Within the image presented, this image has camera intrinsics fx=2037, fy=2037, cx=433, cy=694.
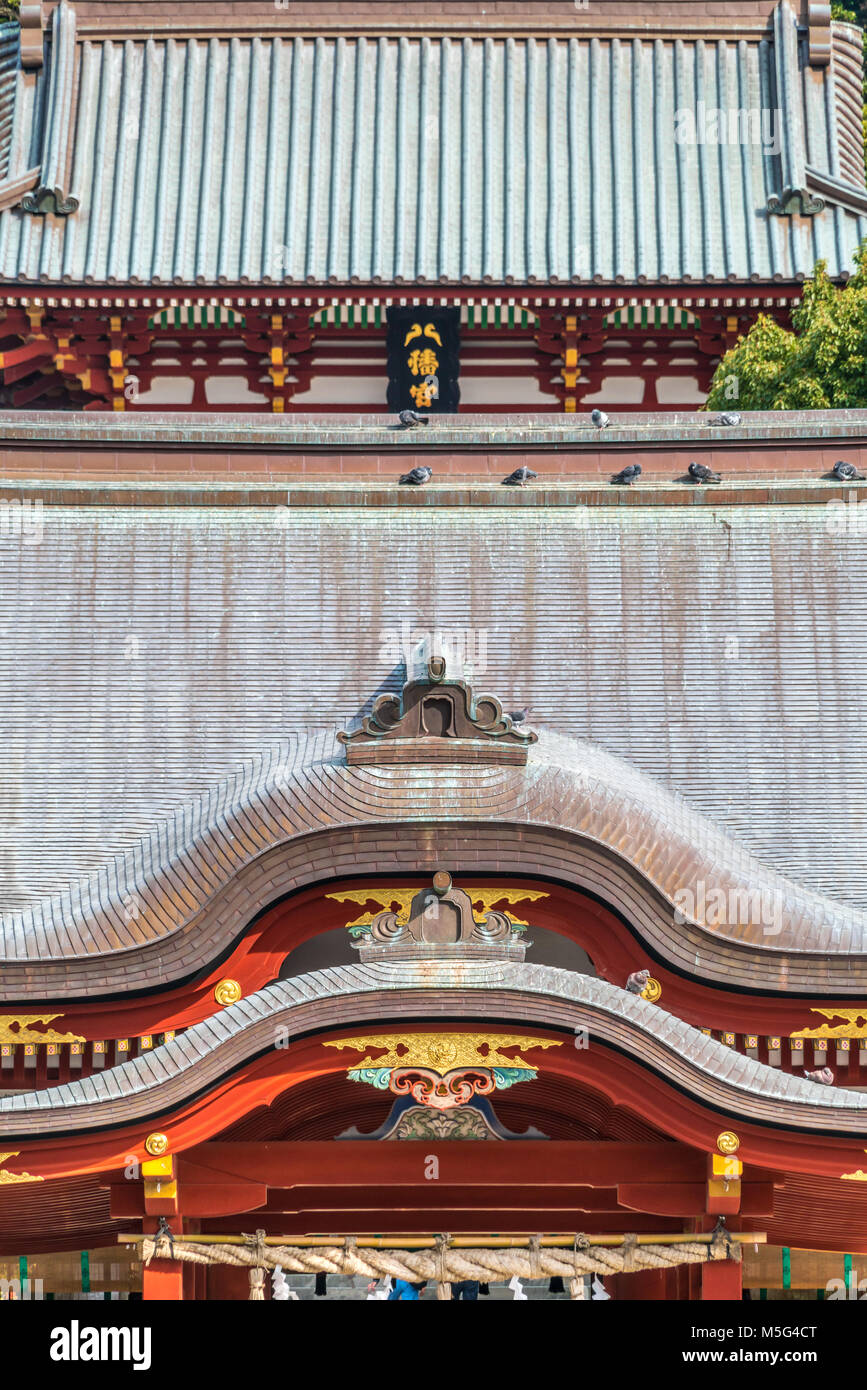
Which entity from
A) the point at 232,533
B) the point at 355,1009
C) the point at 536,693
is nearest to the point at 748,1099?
the point at 355,1009

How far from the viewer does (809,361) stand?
20406mm

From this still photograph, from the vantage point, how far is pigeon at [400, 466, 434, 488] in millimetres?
14141

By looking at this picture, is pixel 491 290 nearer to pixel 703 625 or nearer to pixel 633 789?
pixel 703 625

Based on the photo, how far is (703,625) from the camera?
13.6 metres

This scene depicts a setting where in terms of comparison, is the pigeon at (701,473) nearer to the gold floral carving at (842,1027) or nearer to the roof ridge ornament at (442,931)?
the gold floral carving at (842,1027)

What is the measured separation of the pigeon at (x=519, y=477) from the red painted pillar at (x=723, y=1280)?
5723 millimetres

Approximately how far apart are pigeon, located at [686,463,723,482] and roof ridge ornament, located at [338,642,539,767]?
3668 millimetres

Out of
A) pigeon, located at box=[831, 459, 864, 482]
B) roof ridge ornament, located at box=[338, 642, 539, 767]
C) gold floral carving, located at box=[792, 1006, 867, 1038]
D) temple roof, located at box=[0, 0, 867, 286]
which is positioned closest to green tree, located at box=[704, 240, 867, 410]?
temple roof, located at box=[0, 0, 867, 286]

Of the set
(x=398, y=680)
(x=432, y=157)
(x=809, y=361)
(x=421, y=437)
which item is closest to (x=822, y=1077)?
(x=398, y=680)

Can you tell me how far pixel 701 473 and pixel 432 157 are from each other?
500 inches

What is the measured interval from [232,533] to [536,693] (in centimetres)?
249

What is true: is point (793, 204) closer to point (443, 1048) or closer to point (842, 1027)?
point (842, 1027)

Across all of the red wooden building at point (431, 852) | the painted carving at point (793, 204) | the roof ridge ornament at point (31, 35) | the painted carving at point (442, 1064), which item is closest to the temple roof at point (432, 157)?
the painted carving at point (793, 204)

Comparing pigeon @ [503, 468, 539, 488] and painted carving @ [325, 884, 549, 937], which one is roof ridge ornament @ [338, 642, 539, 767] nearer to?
painted carving @ [325, 884, 549, 937]
